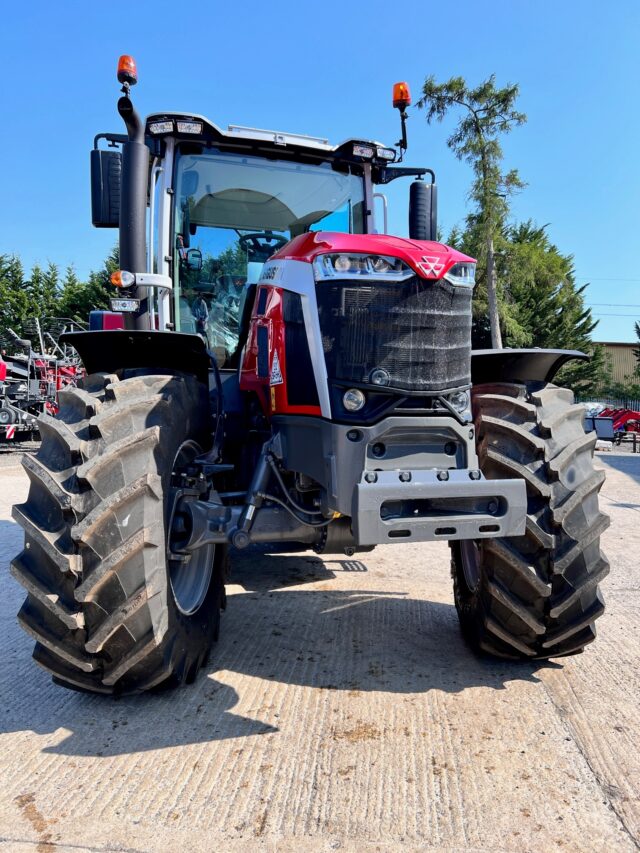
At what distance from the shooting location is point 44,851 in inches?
71.9

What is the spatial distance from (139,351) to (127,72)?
4.30ft

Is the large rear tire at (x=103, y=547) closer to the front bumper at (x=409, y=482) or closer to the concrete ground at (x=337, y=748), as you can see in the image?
the concrete ground at (x=337, y=748)

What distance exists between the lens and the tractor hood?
2486mm

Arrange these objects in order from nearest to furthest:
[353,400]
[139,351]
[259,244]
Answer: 1. [353,400]
2. [139,351]
3. [259,244]

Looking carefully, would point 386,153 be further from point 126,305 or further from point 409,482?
point 409,482

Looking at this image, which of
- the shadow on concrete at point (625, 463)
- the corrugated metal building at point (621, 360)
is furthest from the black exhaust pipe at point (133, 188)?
the corrugated metal building at point (621, 360)

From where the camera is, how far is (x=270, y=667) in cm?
309

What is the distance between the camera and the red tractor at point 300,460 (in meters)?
2.37

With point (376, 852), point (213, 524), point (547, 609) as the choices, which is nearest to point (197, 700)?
point (213, 524)

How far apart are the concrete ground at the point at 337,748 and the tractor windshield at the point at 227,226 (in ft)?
5.90

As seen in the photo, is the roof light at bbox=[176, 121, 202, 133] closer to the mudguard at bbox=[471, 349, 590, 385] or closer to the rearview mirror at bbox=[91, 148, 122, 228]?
the rearview mirror at bbox=[91, 148, 122, 228]

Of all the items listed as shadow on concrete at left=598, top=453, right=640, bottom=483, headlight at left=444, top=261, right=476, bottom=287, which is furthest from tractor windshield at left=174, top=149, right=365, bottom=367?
shadow on concrete at left=598, top=453, right=640, bottom=483

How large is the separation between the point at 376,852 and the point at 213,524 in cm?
134

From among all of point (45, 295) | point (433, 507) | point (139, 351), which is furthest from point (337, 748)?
point (45, 295)
